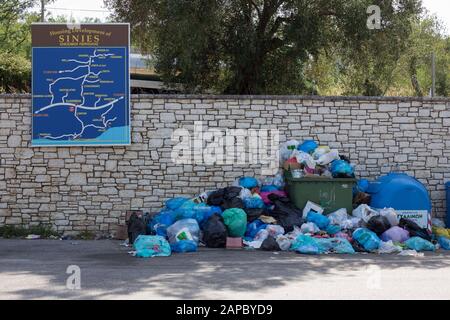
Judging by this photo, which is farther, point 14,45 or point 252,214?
point 14,45

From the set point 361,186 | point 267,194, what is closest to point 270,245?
point 267,194

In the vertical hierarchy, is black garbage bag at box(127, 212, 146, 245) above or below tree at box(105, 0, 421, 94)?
below

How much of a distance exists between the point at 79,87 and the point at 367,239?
18.9 ft

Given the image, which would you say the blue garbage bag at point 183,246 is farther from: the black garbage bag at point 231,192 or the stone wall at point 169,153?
the stone wall at point 169,153

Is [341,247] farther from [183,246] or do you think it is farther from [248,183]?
[183,246]

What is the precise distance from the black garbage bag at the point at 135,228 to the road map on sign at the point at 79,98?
163 cm

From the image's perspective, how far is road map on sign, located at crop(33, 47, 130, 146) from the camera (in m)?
10.9

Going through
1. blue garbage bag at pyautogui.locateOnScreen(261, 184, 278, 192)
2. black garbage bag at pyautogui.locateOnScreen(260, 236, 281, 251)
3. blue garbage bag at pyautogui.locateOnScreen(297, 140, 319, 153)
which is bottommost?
black garbage bag at pyautogui.locateOnScreen(260, 236, 281, 251)

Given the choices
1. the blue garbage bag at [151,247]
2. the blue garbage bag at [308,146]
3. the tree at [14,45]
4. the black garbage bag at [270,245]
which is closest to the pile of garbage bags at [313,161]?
the blue garbage bag at [308,146]

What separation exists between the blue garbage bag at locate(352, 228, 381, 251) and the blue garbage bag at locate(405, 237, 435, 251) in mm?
523

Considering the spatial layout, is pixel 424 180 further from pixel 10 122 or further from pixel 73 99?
pixel 10 122

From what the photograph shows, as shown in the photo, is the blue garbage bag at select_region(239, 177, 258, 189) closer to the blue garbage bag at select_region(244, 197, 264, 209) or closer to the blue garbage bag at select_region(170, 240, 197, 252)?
the blue garbage bag at select_region(244, 197, 264, 209)

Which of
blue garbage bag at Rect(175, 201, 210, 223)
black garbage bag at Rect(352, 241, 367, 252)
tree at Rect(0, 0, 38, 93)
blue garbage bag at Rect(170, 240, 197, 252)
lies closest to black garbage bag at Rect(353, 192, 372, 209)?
black garbage bag at Rect(352, 241, 367, 252)

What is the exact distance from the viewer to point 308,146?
11.1 m
